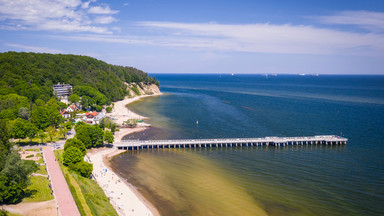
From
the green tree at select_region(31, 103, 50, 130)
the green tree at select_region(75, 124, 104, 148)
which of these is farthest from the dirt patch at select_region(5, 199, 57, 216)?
the green tree at select_region(31, 103, 50, 130)

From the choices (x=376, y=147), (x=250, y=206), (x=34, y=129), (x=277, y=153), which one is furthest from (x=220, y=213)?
(x=376, y=147)

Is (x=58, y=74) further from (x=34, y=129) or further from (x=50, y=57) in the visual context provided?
(x=34, y=129)

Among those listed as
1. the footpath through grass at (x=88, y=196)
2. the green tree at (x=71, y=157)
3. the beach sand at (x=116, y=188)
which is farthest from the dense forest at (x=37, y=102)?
the footpath through grass at (x=88, y=196)

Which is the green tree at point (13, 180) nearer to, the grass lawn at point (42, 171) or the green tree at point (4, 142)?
the green tree at point (4, 142)

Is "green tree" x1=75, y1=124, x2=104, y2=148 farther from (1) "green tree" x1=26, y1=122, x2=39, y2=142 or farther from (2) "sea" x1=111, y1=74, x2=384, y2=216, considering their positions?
(1) "green tree" x1=26, y1=122, x2=39, y2=142

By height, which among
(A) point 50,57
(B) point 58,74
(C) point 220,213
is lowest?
(C) point 220,213

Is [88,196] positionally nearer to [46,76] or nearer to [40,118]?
[40,118]
